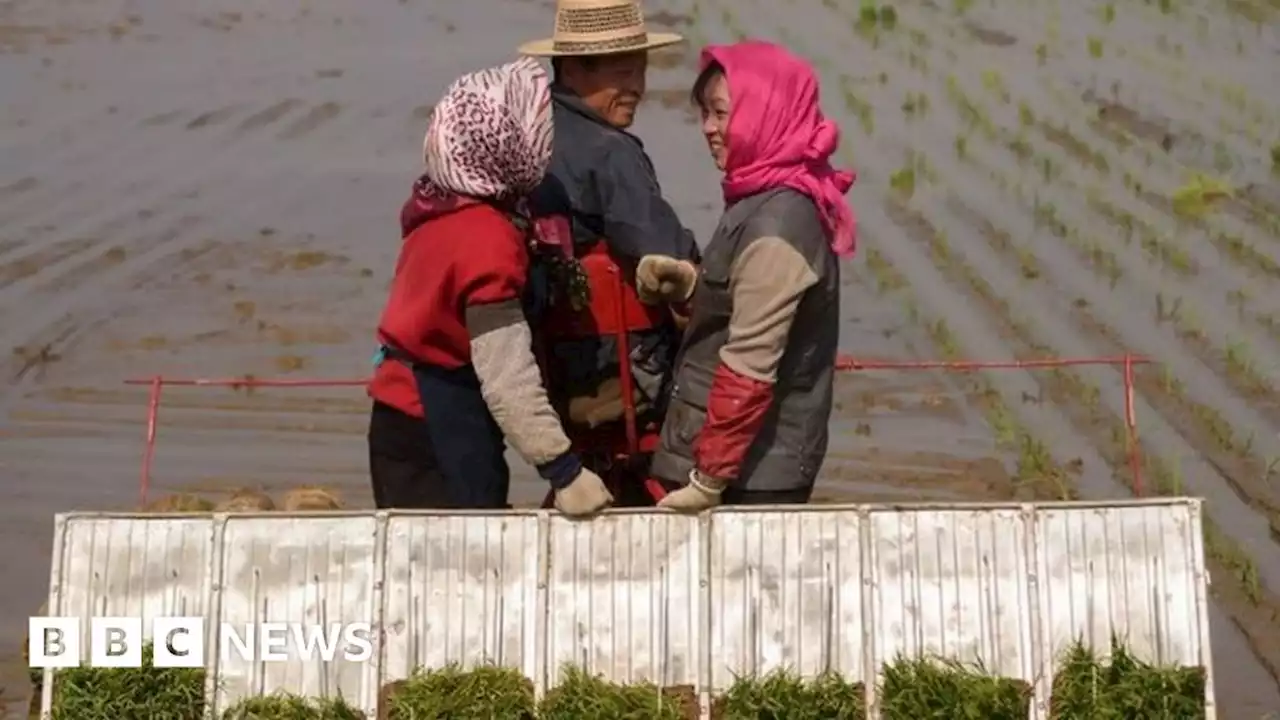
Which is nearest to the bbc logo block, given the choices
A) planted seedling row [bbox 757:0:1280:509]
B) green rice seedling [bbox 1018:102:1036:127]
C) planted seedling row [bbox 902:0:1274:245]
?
planted seedling row [bbox 757:0:1280:509]

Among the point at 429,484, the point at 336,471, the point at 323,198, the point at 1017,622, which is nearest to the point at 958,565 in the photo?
the point at 1017,622

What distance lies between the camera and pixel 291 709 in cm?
416

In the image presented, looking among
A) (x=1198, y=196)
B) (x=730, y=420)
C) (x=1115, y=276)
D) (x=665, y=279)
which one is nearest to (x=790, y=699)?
(x=730, y=420)

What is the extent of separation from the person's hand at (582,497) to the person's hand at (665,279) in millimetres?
449

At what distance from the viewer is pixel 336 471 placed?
24.7 ft

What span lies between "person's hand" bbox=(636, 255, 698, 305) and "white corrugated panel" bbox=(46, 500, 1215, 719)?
1.63ft

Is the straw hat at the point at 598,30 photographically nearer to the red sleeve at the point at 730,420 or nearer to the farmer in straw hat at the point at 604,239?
the farmer in straw hat at the point at 604,239

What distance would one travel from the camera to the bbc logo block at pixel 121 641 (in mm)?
4160

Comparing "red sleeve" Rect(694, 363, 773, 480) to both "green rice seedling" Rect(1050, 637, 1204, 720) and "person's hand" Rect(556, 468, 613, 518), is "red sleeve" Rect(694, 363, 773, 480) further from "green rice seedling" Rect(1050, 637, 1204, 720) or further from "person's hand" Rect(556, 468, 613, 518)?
"green rice seedling" Rect(1050, 637, 1204, 720)

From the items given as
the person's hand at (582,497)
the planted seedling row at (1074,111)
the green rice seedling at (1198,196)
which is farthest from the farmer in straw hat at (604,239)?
the planted seedling row at (1074,111)

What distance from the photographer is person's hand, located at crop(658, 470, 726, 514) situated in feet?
13.7

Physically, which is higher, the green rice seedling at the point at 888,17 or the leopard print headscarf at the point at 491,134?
the green rice seedling at the point at 888,17

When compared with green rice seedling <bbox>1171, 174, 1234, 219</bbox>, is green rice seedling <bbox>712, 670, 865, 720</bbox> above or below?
below

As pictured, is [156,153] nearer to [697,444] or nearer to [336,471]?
[336,471]
